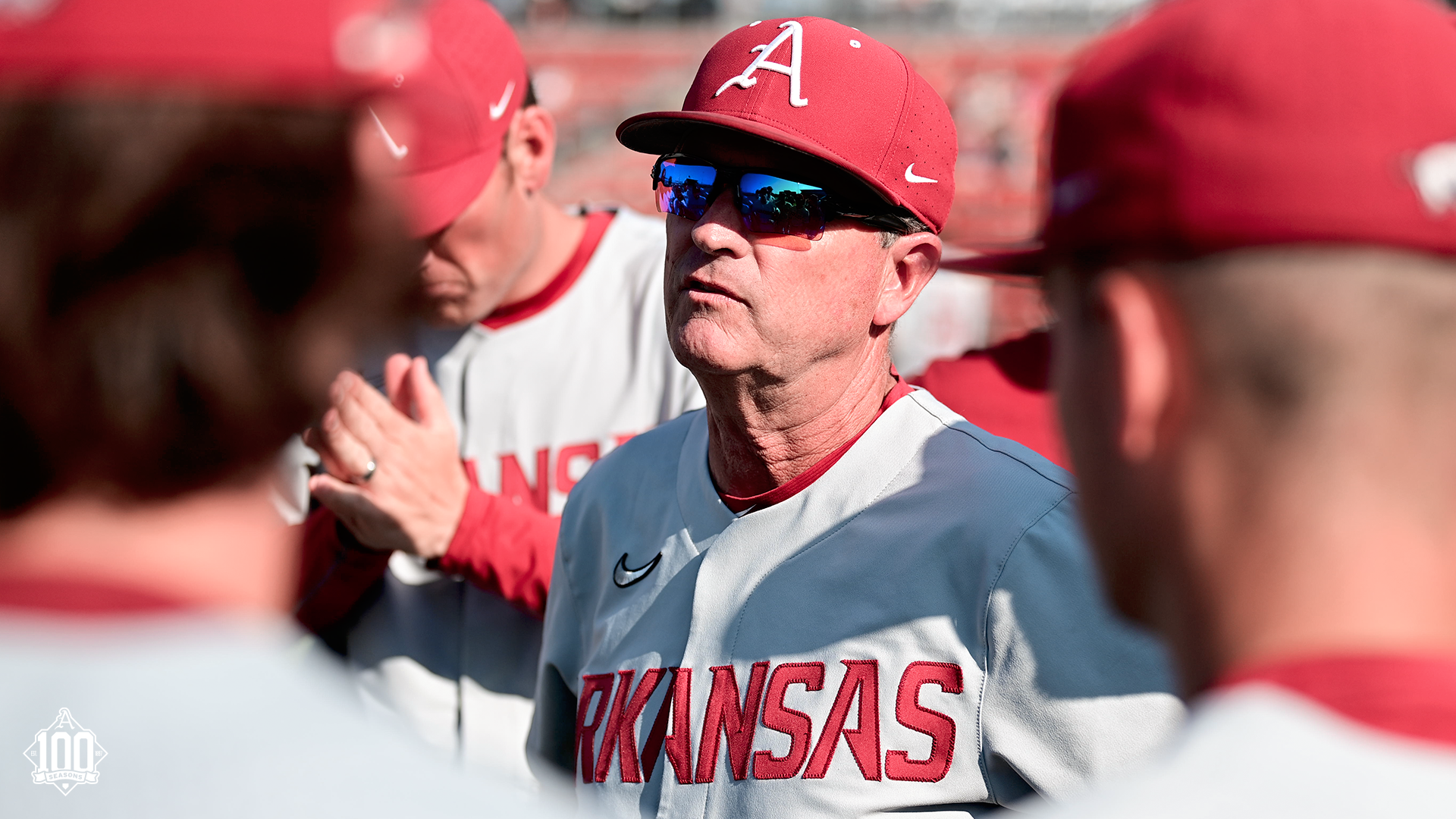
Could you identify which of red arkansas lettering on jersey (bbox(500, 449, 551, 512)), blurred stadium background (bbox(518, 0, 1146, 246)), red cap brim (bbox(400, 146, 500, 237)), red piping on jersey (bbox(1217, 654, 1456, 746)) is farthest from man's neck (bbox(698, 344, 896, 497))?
blurred stadium background (bbox(518, 0, 1146, 246))

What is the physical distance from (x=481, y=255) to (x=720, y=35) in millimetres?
25264

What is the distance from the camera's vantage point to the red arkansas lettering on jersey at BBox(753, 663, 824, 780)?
1.93 m

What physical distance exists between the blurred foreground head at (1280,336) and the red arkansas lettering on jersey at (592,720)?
1.45 m

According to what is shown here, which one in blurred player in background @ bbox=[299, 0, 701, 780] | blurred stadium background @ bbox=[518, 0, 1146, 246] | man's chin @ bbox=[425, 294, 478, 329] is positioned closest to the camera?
blurred player in background @ bbox=[299, 0, 701, 780]

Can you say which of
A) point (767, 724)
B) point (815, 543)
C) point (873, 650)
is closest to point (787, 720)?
point (767, 724)

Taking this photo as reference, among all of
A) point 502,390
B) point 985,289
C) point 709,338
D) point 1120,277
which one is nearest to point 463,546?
point 502,390

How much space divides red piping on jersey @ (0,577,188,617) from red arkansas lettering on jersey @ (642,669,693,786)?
129 centimetres

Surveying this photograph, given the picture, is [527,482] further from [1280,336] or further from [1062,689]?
[1280,336]

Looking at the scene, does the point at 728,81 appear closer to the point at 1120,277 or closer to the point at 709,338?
the point at 709,338

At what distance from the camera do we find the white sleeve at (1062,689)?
1.84m

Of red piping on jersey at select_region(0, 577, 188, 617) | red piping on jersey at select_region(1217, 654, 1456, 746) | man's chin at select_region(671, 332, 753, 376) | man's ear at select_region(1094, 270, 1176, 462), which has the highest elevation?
man's ear at select_region(1094, 270, 1176, 462)

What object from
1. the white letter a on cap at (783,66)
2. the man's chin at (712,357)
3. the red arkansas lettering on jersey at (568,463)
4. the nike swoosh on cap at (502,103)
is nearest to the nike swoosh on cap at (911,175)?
the white letter a on cap at (783,66)

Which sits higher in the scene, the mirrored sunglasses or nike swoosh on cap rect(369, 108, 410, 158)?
nike swoosh on cap rect(369, 108, 410, 158)

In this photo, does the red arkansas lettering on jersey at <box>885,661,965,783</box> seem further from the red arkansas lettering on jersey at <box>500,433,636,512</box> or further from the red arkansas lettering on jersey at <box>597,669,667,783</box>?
the red arkansas lettering on jersey at <box>500,433,636,512</box>
